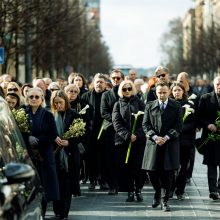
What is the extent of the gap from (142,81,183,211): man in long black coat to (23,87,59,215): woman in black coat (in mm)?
1927

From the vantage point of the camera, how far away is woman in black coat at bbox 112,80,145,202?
13836mm

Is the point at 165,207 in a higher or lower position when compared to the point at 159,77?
lower

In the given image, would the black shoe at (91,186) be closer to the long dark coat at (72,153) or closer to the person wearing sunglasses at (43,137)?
the long dark coat at (72,153)

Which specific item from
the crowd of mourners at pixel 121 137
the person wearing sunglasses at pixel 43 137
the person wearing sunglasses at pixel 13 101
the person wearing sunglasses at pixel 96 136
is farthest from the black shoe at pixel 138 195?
the person wearing sunglasses at pixel 43 137

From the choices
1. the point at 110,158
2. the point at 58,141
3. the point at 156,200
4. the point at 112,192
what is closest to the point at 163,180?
the point at 156,200

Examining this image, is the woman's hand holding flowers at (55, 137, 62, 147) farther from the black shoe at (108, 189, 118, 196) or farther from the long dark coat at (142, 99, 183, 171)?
the black shoe at (108, 189, 118, 196)

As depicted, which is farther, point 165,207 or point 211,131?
point 211,131

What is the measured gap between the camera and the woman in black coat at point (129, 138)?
45.4 feet

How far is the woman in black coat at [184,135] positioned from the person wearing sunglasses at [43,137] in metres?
3.50

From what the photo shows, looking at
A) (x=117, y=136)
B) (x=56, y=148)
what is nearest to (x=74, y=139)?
(x=56, y=148)

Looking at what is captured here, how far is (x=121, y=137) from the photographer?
14.1m

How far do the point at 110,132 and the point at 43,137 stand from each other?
4282 mm

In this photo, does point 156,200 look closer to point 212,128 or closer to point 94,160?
point 212,128

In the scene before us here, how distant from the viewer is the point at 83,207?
1307 cm
